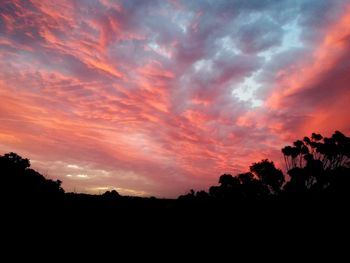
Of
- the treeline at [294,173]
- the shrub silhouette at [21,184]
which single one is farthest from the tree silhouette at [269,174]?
the shrub silhouette at [21,184]

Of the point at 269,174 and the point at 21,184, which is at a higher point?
the point at 269,174

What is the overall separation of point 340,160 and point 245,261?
50.9 metres

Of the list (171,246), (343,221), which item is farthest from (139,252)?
(343,221)

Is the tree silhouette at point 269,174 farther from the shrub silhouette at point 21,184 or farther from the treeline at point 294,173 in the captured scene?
the shrub silhouette at point 21,184

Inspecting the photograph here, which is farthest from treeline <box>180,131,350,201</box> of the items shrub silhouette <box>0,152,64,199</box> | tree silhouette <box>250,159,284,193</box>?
shrub silhouette <box>0,152,64,199</box>

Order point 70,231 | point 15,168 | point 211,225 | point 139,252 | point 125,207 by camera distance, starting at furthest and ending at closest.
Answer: point 15,168 → point 125,207 → point 211,225 → point 70,231 → point 139,252

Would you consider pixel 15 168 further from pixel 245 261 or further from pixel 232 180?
pixel 232 180

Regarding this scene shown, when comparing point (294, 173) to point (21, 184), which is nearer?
point (21, 184)

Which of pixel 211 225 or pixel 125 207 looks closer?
pixel 211 225

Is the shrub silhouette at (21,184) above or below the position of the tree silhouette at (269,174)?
below

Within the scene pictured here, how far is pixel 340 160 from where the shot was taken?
51.8 metres

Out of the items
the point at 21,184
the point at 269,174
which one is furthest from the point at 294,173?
the point at 21,184

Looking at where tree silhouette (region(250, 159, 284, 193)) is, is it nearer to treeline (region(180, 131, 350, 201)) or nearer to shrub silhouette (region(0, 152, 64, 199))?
treeline (region(180, 131, 350, 201))

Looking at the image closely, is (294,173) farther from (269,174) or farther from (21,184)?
Answer: (21,184)
